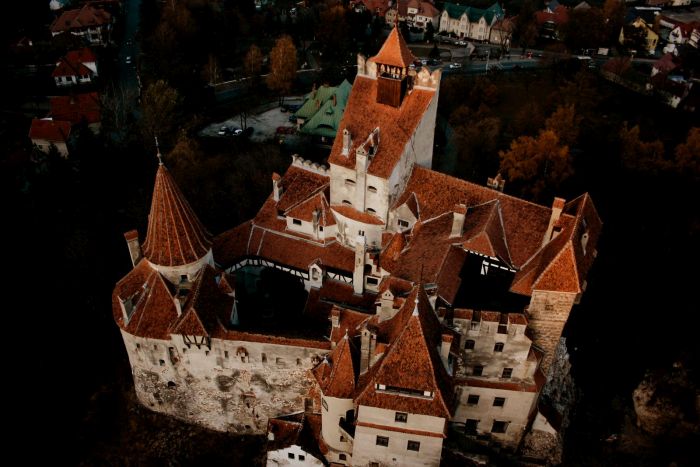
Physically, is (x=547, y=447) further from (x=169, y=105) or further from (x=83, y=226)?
(x=169, y=105)

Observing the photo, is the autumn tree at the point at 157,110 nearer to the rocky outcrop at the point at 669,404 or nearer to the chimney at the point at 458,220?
the chimney at the point at 458,220

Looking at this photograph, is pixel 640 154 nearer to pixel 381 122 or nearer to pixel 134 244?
pixel 381 122

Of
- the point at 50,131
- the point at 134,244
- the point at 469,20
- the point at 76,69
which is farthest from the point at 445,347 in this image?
the point at 469,20

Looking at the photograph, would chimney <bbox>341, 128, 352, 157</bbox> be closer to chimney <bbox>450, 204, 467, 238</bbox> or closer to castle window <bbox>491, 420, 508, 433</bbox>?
chimney <bbox>450, 204, 467, 238</bbox>

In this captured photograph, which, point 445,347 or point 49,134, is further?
point 49,134

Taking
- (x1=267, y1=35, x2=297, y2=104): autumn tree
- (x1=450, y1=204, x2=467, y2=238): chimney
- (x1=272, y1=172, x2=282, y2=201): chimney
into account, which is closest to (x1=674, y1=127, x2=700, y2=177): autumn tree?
(x1=450, y1=204, x2=467, y2=238): chimney

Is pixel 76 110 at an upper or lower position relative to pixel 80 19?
lower

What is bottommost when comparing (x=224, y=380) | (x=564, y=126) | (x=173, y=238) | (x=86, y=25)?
(x=224, y=380)
